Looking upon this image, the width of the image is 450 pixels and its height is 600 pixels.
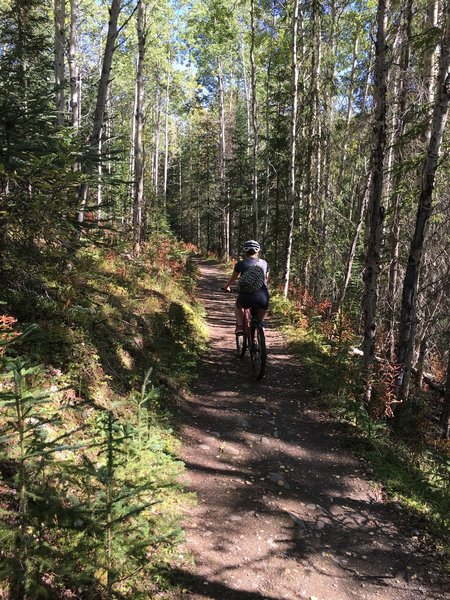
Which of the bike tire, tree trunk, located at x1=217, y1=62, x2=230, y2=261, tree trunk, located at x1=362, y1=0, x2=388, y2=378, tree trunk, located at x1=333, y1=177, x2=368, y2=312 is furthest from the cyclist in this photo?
tree trunk, located at x1=217, y1=62, x2=230, y2=261

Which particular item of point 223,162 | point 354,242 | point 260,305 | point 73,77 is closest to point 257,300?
point 260,305

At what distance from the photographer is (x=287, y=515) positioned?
3.94m

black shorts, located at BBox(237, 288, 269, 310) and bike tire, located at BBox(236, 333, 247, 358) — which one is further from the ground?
black shorts, located at BBox(237, 288, 269, 310)

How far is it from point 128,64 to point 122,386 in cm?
2799

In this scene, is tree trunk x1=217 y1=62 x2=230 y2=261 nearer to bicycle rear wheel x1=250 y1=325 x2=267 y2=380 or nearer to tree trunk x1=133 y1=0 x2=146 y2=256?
tree trunk x1=133 y1=0 x2=146 y2=256

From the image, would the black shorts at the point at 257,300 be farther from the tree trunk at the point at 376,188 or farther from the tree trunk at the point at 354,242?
the tree trunk at the point at 354,242

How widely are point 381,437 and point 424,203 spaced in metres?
3.69

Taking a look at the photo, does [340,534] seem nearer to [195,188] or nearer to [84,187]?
[84,187]

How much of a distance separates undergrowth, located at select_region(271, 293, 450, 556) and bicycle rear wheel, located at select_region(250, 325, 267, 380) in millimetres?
881

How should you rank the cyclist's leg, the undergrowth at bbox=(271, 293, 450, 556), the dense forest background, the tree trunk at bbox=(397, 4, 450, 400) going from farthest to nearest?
the cyclist's leg → the tree trunk at bbox=(397, 4, 450, 400) → the undergrowth at bbox=(271, 293, 450, 556) → the dense forest background

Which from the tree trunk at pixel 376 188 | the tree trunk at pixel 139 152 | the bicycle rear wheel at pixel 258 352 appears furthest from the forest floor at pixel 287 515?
the tree trunk at pixel 139 152

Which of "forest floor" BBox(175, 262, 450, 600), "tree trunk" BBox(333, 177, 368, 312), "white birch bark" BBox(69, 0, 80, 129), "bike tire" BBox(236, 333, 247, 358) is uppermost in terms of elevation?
"white birch bark" BBox(69, 0, 80, 129)

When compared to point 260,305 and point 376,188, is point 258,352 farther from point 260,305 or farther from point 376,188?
point 376,188

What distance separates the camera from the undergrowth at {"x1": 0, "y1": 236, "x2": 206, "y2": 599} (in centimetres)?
225
